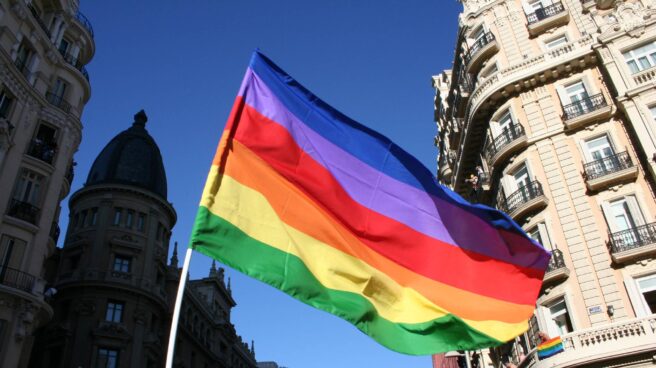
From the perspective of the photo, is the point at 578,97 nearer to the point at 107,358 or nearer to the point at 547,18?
the point at 547,18

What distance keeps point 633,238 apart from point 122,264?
1432 inches

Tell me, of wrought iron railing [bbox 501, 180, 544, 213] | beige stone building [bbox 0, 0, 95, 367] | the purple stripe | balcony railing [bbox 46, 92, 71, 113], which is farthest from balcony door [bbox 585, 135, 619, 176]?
balcony railing [bbox 46, 92, 71, 113]

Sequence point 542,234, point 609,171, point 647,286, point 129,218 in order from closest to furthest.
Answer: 1. point 647,286
2. point 609,171
3. point 542,234
4. point 129,218

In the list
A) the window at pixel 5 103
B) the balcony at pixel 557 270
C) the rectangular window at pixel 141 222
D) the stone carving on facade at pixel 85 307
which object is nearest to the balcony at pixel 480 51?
the balcony at pixel 557 270

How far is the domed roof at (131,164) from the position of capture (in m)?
50.1

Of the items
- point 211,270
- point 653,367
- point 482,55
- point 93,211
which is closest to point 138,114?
point 93,211

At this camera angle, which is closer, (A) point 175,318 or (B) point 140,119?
(A) point 175,318

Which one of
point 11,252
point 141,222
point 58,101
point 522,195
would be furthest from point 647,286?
point 141,222

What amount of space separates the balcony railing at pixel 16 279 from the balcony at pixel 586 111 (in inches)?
1076

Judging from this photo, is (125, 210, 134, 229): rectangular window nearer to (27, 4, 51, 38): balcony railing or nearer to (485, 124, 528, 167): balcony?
(27, 4, 51, 38): balcony railing

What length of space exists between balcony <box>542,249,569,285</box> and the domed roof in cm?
3522

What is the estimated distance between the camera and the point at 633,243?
2512 cm

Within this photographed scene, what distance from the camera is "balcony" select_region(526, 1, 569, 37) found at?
33.8 metres

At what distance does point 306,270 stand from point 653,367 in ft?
55.8
